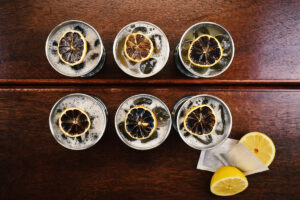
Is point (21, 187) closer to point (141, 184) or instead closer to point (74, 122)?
point (74, 122)

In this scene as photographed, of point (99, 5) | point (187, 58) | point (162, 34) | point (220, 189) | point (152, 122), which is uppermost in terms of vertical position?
point (99, 5)

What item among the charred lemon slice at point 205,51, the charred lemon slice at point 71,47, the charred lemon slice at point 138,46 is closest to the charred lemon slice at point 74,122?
the charred lemon slice at point 71,47

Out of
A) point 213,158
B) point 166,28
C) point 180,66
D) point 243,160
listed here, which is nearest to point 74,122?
point 180,66

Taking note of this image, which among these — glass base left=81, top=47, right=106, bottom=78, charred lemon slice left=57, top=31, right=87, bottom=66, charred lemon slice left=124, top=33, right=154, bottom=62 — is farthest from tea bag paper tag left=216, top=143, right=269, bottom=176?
charred lemon slice left=57, top=31, right=87, bottom=66

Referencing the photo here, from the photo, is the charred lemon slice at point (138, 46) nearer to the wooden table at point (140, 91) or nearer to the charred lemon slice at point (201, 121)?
the wooden table at point (140, 91)

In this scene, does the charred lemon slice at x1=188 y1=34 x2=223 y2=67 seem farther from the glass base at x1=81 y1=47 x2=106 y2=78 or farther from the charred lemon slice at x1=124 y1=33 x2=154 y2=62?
the glass base at x1=81 y1=47 x2=106 y2=78

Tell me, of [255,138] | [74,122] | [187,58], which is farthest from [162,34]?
[255,138]
